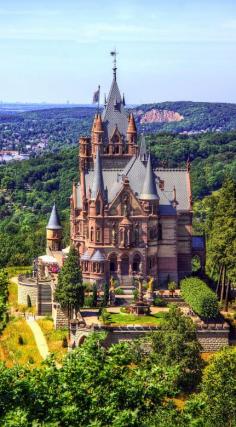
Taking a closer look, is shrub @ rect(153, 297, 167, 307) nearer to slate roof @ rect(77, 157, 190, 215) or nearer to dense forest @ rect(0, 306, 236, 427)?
slate roof @ rect(77, 157, 190, 215)

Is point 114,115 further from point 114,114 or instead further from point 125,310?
point 125,310

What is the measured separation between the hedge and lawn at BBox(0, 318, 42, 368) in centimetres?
1418

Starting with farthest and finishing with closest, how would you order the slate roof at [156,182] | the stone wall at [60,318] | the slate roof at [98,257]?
the slate roof at [156,182]
the slate roof at [98,257]
the stone wall at [60,318]

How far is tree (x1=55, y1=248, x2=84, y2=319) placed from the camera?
83.5 meters

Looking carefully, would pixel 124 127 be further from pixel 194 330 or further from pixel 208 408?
pixel 208 408

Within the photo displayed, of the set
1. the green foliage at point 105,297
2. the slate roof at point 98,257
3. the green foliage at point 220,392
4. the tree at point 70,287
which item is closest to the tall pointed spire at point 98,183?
the slate roof at point 98,257

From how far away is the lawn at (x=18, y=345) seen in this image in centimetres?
8069

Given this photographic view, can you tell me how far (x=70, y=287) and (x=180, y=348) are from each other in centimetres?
1354

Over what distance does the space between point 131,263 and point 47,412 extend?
51.2m

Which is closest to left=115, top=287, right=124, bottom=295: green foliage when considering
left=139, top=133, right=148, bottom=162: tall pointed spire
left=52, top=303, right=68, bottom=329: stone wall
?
left=52, top=303, right=68, bottom=329: stone wall

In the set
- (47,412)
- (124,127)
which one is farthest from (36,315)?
(47,412)

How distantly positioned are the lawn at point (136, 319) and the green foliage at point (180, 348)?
5.13 m

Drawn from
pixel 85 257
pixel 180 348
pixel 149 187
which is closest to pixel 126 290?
pixel 85 257

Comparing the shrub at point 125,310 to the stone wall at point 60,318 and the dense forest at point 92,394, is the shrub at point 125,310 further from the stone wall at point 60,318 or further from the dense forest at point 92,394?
the dense forest at point 92,394
